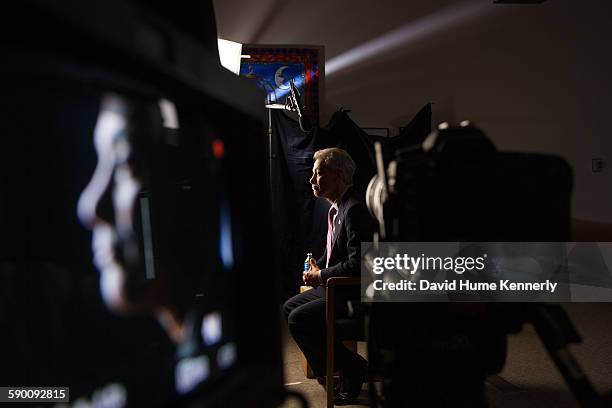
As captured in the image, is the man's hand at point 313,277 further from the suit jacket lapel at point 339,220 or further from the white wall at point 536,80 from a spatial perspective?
the white wall at point 536,80

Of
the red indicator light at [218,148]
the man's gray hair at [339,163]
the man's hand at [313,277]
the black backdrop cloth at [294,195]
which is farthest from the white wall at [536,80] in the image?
the red indicator light at [218,148]

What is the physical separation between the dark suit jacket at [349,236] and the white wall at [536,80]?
2.86 meters

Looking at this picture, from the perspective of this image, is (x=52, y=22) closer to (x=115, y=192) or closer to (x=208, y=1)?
(x=115, y=192)

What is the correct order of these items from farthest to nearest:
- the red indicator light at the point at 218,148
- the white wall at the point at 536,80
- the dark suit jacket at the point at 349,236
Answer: the white wall at the point at 536,80
the dark suit jacket at the point at 349,236
the red indicator light at the point at 218,148

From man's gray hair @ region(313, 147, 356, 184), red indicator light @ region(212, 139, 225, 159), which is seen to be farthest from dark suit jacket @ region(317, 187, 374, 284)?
red indicator light @ region(212, 139, 225, 159)

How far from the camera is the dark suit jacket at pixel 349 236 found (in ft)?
7.79

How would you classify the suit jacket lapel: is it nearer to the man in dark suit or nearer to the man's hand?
the man in dark suit

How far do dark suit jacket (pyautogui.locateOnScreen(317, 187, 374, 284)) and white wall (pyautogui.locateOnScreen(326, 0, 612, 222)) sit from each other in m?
2.86

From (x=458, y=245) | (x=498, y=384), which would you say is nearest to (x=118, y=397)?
(x=458, y=245)

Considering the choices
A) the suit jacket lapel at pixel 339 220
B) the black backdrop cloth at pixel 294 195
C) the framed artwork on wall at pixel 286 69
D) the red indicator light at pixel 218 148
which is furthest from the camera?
the framed artwork on wall at pixel 286 69

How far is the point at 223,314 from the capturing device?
475 millimetres

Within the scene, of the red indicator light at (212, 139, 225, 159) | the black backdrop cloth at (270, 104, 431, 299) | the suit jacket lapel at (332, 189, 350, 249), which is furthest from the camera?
the black backdrop cloth at (270, 104, 431, 299)

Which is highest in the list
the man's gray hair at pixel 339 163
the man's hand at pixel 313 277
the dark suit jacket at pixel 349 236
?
the man's gray hair at pixel 339 163

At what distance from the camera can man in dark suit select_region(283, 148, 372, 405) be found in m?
2.41
